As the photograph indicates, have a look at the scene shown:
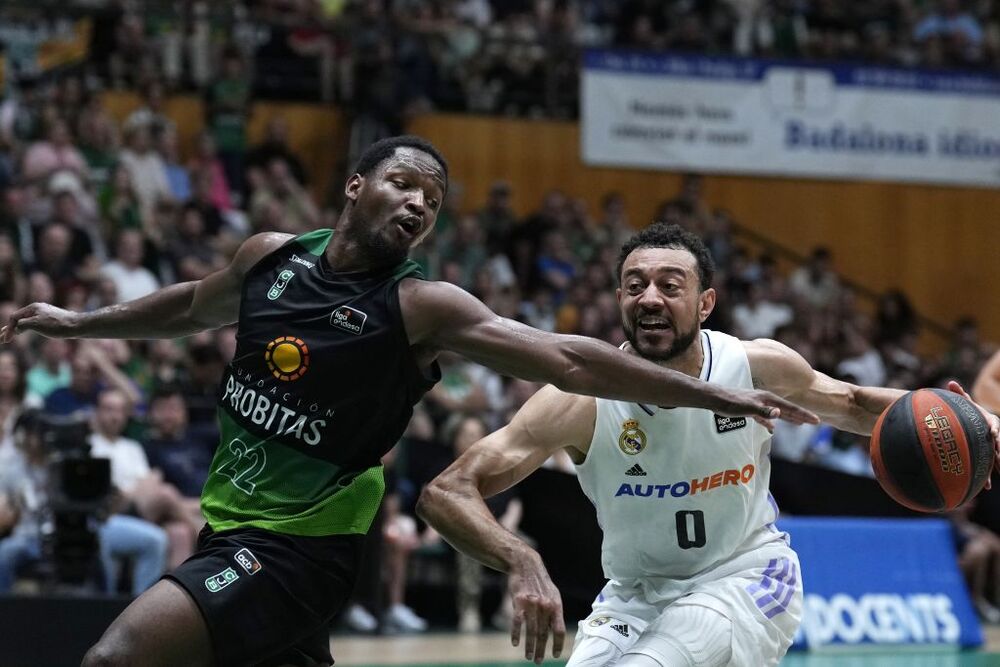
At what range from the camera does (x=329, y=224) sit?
47.2ft

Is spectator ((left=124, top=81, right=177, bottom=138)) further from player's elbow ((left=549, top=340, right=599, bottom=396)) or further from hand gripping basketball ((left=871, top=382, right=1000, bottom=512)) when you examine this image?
player's elbow ((left=549, top=340, right=599, bottom=396))

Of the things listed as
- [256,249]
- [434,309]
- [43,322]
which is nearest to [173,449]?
[43,322]

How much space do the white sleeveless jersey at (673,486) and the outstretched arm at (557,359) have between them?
683 mm

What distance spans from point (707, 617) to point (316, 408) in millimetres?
1367

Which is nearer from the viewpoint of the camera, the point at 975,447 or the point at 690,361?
the point at 975,447

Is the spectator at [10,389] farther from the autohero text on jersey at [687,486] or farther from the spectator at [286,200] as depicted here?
the autohero text on jersey at [687,486]

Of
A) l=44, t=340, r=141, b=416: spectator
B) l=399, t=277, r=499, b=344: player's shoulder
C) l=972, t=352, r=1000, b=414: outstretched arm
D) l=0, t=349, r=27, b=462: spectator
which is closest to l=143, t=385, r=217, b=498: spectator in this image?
l=44, t=340, r=141, b=416: spectator

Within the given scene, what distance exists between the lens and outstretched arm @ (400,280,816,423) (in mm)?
4102

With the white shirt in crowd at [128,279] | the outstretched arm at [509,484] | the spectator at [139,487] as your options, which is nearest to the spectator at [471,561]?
the spectator at [139,487]

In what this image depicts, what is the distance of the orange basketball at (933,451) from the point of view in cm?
493

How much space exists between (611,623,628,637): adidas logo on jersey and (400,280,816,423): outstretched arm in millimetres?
1016

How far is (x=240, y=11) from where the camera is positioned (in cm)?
1573

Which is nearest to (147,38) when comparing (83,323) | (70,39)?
(70,39)

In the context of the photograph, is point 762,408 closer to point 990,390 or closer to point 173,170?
point 990,390
